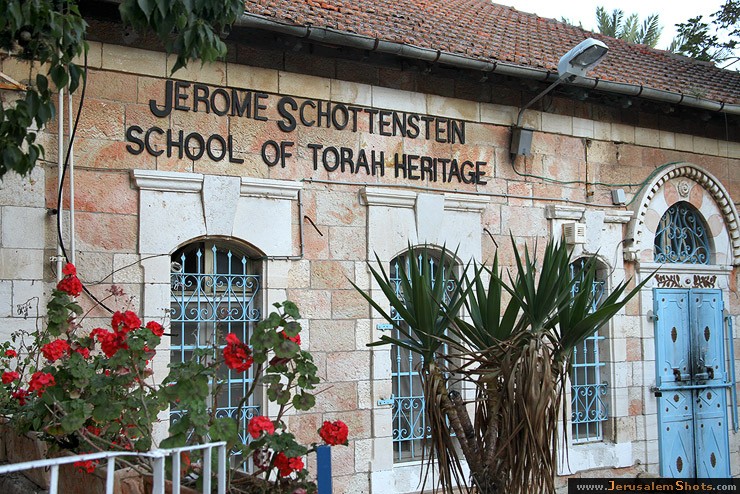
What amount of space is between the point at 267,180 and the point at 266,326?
A: 321 centimetres

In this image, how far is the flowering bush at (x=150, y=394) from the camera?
12.8 feet

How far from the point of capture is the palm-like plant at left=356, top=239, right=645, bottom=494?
4926 millimetres

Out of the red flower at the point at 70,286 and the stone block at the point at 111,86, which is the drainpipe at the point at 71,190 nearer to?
the stone block at the point at 111,86

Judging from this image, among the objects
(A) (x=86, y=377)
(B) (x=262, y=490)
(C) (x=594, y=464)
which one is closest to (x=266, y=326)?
(B) (x=262, y=490)

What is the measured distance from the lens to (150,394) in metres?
4.34

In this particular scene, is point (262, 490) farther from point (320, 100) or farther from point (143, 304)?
point (320, 100)

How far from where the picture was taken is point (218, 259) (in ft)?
23.1

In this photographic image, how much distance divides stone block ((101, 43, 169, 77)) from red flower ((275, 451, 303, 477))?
3.81m

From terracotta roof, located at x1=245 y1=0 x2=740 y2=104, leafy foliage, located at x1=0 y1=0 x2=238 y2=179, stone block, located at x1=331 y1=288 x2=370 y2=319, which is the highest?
terracotta roof, located at x1=245 y1=0 x2=740 y2=104

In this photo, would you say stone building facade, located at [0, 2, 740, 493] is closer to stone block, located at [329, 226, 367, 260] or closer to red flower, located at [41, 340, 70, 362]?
stone block, located at [329, 226, 367, 260]

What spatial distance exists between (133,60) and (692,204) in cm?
630

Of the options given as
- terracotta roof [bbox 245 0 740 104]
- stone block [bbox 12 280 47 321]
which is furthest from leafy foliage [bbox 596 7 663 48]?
stone block [bbox 12 280 47 321]

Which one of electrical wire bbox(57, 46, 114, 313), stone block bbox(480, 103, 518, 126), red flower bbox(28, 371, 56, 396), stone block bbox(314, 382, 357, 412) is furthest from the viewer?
stone block bbox(480, 103, 518, 126)

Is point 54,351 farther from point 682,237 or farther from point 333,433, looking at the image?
point 682,237
